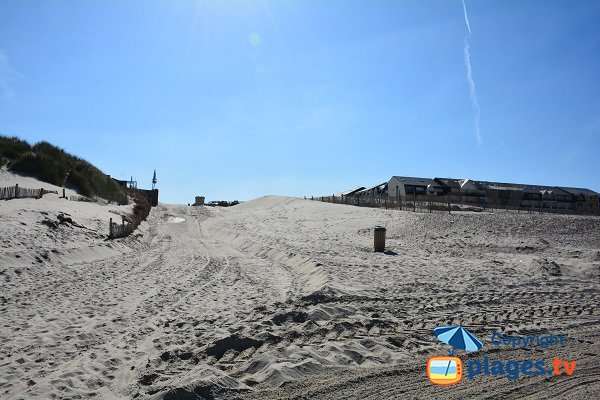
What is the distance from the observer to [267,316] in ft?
21.5

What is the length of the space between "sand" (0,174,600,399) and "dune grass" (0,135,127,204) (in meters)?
13.3

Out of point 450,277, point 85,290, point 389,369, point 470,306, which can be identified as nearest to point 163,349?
point 389,369

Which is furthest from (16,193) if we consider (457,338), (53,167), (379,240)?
(457,338)

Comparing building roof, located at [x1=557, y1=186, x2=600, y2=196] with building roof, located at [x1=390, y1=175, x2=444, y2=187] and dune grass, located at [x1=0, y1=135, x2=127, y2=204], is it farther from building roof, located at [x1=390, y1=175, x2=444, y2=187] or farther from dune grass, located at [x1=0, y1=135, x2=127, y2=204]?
dune grass, located at [x1=0, y1=135, x2=127, y2=204]

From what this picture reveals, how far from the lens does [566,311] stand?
7.12 metres

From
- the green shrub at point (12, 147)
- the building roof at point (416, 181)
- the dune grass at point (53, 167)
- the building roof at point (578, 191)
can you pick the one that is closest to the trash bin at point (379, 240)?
the dune grass at point (53, 167)

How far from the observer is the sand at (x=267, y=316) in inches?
161

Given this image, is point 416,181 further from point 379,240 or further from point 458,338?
point 458,338

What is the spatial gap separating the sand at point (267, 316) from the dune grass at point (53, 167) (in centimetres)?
1332

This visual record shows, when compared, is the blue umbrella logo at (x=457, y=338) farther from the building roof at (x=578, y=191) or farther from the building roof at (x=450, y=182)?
the building roof at (x=578, y=191)

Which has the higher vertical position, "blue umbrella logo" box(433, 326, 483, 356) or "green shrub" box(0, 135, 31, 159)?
"green shrub" box(0, 135, 31, 159)

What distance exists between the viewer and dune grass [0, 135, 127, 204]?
2694cm

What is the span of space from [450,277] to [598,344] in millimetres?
4954

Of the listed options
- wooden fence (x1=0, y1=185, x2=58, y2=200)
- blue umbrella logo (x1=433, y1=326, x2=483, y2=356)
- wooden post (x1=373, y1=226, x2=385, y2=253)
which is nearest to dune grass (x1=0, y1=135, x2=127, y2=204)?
wooden fence (x1=0, y1=185, x2=58, y2=200)
